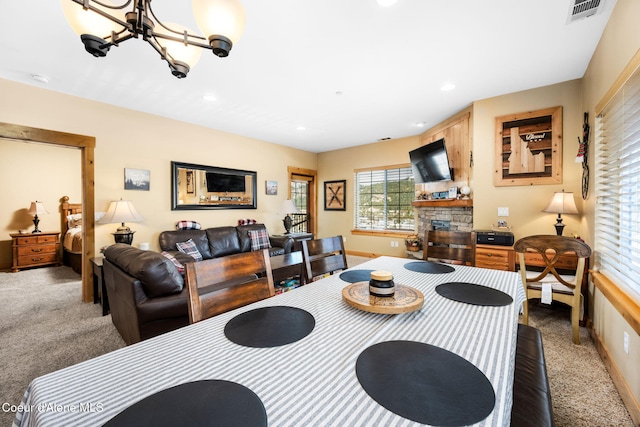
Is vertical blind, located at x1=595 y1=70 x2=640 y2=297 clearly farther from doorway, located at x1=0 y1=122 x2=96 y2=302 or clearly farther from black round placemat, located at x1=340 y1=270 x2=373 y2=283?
doorway, located at x1=0 y1=122 x2=96 y2=302

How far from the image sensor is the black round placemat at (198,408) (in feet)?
1.83

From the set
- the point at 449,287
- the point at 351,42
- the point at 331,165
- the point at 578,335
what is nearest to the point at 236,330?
the point at 449,287

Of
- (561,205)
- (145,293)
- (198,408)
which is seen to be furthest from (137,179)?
(561,205)

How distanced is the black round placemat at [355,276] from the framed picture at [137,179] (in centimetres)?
360

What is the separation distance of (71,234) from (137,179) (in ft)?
8.35

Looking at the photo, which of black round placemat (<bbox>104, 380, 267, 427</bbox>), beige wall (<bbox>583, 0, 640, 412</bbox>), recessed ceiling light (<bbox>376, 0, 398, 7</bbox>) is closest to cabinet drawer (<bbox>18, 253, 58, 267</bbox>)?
black round placemat (<bbox>104, 380, 267, 427</bbox>)

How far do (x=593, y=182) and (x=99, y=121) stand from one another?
18.8 ft

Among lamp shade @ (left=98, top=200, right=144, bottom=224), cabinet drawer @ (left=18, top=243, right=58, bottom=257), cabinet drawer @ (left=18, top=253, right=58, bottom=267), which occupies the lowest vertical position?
cabinet drawer @ (left=18, top=253, right=58, bottom=267)

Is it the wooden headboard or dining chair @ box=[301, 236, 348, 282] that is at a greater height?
the wooden headboard

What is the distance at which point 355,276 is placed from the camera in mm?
1716

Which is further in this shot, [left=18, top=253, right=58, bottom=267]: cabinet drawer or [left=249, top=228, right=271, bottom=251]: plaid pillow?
[left=18, top=253, right=58, bottom=267]: cabinet drawer

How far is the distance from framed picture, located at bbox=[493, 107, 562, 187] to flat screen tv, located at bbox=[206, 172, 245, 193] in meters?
4.17

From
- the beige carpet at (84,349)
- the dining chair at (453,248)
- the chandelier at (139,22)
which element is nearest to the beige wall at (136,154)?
the beige carpet at (84,349)

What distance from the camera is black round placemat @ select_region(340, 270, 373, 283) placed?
164cm
